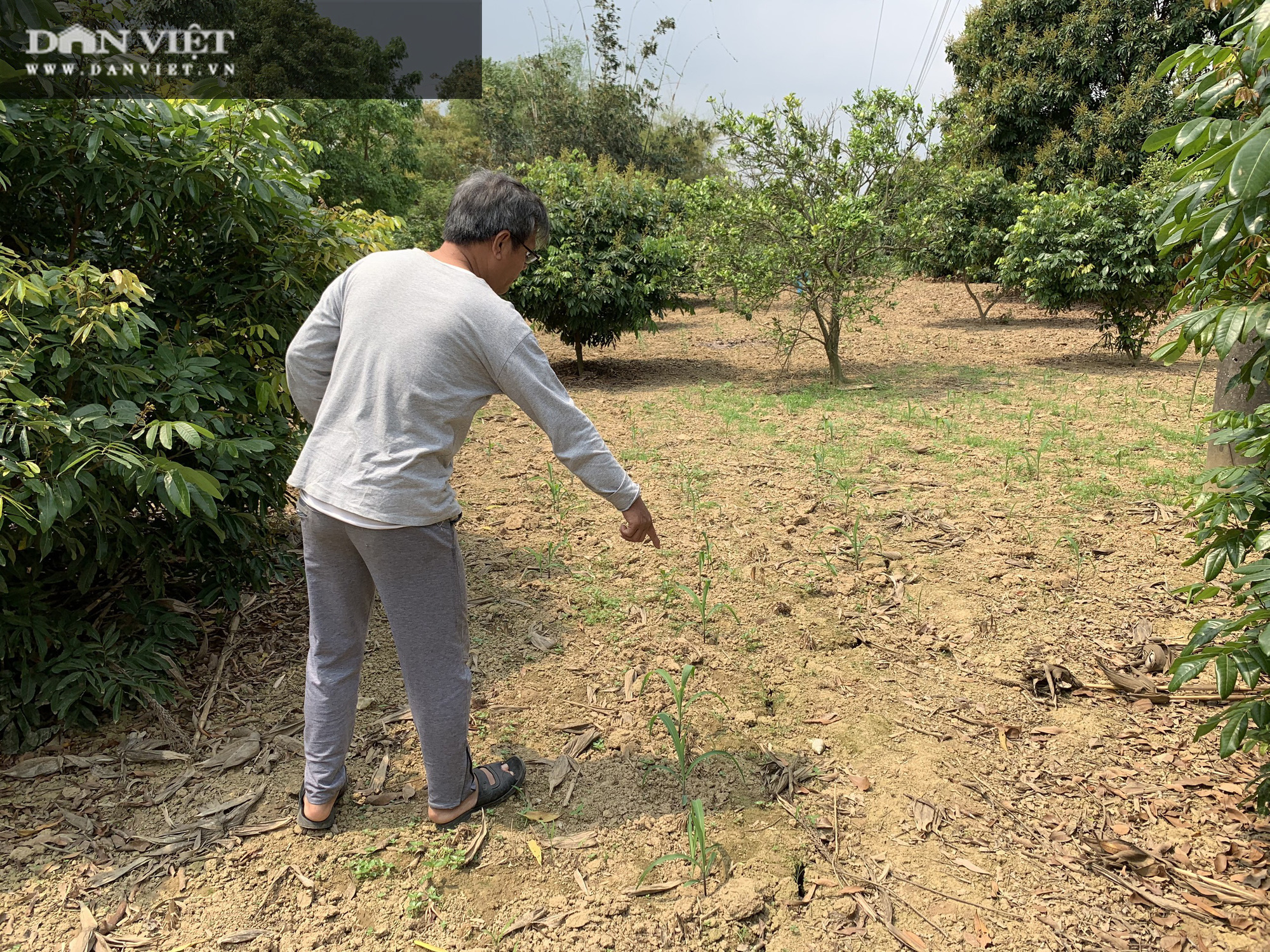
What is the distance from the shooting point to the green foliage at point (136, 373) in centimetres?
246

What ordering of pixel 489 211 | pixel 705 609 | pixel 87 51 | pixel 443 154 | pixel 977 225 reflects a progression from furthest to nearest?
pixel 443 154, pixel 977 225, pixel 705 609, pixel 87 51, pixel 489 211

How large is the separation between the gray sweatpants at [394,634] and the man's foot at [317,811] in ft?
0.05

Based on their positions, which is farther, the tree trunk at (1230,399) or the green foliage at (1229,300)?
the tree trunk at (1230,399)

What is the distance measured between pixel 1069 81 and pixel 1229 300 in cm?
1793

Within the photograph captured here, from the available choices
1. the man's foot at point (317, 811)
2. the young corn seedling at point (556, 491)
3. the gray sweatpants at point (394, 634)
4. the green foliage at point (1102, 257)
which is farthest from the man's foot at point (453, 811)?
the green foliage at point (1102, 257)

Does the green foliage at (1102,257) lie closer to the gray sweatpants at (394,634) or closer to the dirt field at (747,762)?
the dirt field at (747,762)

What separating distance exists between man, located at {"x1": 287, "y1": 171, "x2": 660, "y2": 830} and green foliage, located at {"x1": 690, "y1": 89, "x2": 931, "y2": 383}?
6406 mm

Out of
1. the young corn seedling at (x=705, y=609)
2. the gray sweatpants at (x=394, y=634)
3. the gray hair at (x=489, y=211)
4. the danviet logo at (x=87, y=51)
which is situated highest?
the danviet logo at (x=87, y=51)

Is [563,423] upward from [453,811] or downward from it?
upward

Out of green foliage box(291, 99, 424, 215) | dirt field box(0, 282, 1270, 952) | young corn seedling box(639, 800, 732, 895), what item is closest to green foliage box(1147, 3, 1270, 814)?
dirt field box(0, 282, 1270, 952)

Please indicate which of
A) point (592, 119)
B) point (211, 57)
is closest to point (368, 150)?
point (592, 119)

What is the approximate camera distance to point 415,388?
2.13m

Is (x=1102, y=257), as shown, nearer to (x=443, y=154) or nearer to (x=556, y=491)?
(x=556, y=491)

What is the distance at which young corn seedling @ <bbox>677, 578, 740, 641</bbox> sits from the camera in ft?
12.0
